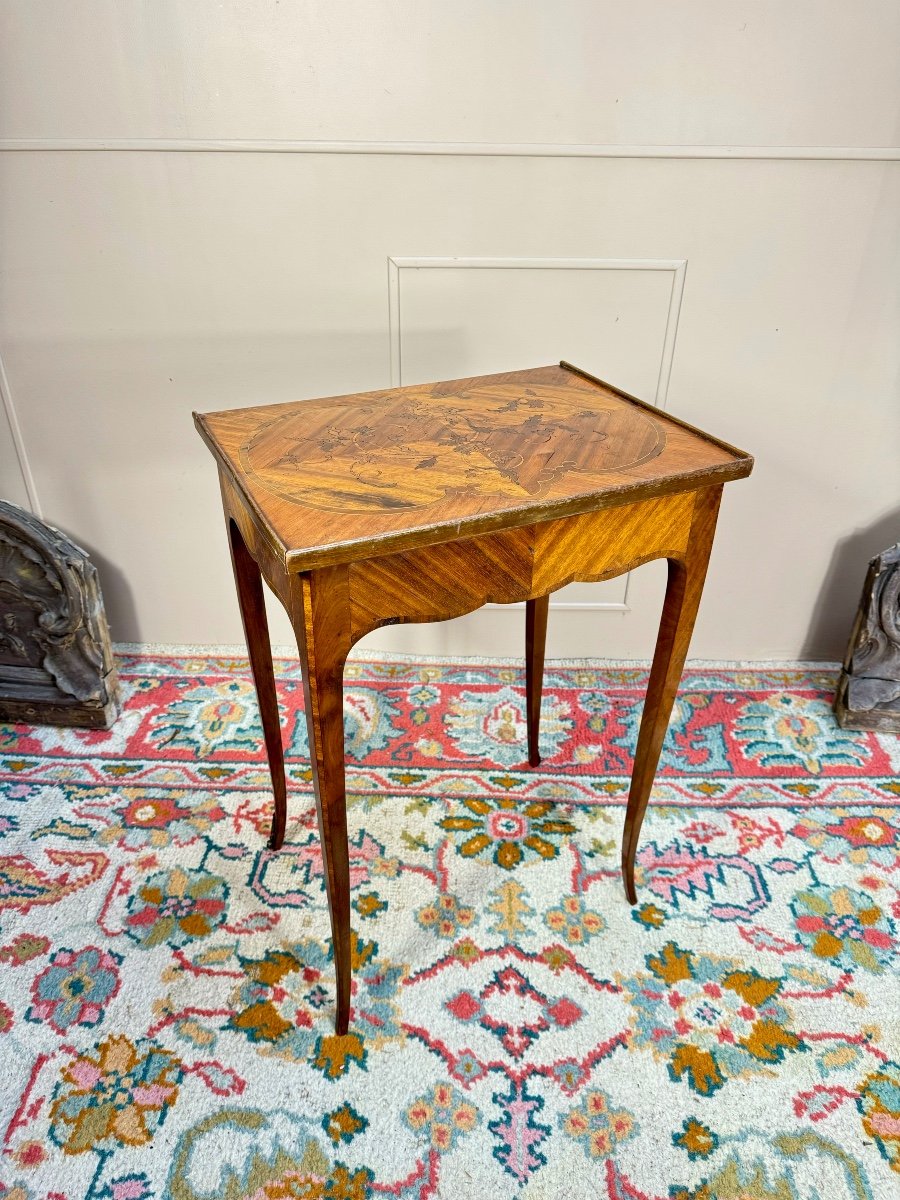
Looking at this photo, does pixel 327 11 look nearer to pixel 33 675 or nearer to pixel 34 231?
pixel 34 231

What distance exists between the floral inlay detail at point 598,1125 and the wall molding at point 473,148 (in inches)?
Result: 75.3

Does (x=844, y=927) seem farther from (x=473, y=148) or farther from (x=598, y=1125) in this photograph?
(x=473, y=148)

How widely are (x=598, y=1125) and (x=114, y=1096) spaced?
2.61 ft

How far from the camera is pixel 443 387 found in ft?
5.17

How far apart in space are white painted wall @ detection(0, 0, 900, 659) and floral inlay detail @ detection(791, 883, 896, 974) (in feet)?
3.12

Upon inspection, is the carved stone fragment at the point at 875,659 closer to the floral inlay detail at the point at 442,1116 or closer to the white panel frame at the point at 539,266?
the white panel frame at the point at 539,266

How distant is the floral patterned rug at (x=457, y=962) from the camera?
1.25 metres

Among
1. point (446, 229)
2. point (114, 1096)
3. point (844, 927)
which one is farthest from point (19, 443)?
point (844, 927)

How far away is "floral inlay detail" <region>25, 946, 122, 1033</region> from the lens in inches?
56.2

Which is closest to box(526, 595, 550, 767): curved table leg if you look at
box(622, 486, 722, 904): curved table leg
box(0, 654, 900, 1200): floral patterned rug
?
box(0, 654, 900, 1200): floral patterned rug

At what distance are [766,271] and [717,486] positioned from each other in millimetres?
985

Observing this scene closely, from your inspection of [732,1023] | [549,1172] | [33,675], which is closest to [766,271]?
[732,1023]

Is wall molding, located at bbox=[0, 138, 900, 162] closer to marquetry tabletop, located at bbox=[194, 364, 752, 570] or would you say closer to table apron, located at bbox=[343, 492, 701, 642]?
marquetry tabletop, located at bbox=[194, 364, 752, 570]

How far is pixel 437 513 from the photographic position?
3.55 feet
